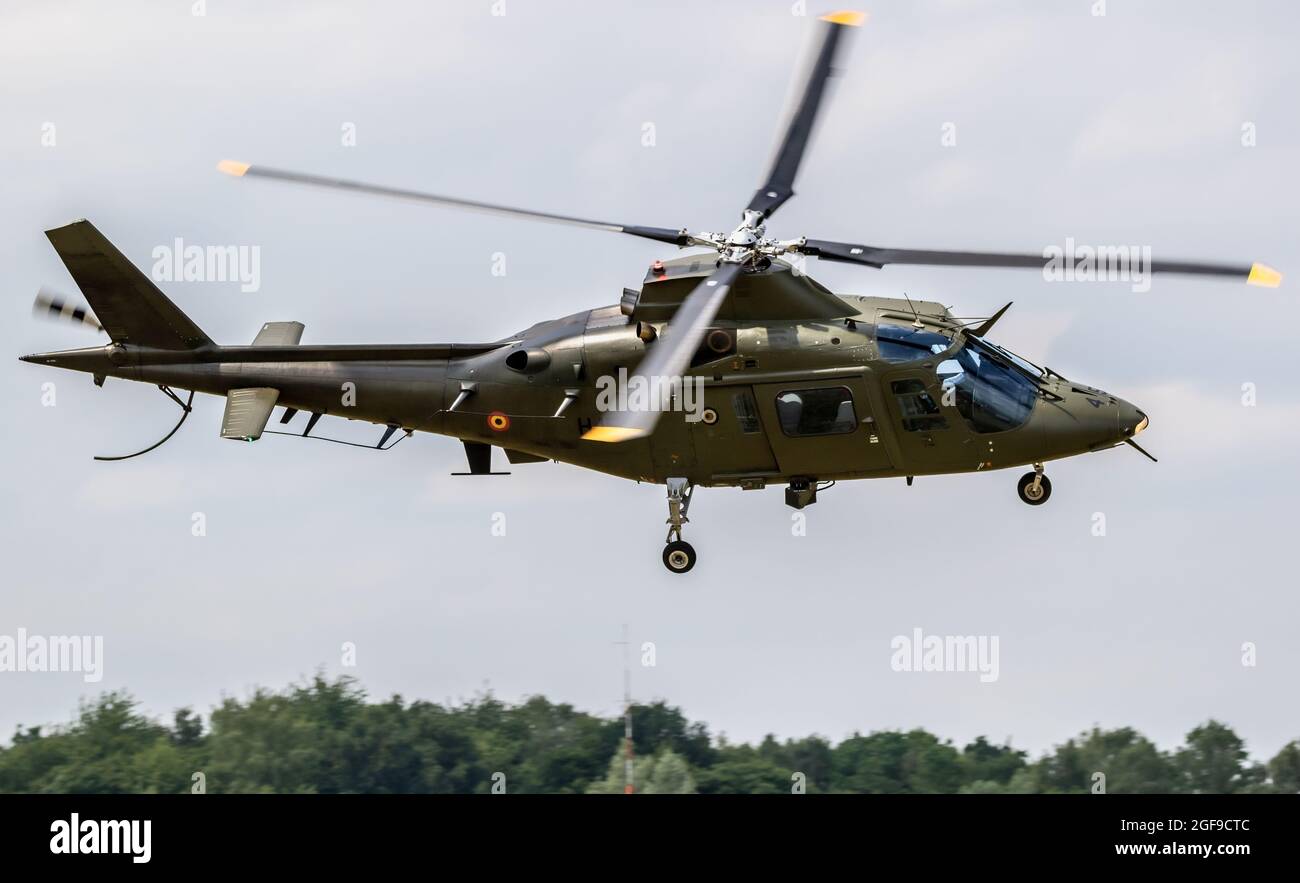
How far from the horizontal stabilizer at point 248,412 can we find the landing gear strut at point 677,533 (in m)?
5.50

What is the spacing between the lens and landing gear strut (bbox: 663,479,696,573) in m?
27.5

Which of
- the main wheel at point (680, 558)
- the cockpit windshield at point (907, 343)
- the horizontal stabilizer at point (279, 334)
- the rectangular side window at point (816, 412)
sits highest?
the horizontal stabilizer at point (279, 334)

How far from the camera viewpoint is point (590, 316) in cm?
2766

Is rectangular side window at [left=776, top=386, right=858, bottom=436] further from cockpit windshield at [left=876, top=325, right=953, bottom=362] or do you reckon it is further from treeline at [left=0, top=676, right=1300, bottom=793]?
A: treeline at [left=0, top=676, right=1300, bottom=793]

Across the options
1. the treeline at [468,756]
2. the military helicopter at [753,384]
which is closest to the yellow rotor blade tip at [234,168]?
the military helicopter at [753,384]

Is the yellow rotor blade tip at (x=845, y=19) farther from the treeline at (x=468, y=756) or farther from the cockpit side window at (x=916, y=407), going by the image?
the treeline at (x=468, y=756)

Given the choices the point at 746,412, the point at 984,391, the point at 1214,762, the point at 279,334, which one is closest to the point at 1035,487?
the point at 984,391

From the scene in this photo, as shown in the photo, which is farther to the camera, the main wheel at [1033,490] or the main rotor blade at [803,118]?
the main wheel at [1033,490]

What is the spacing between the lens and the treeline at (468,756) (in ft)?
156
